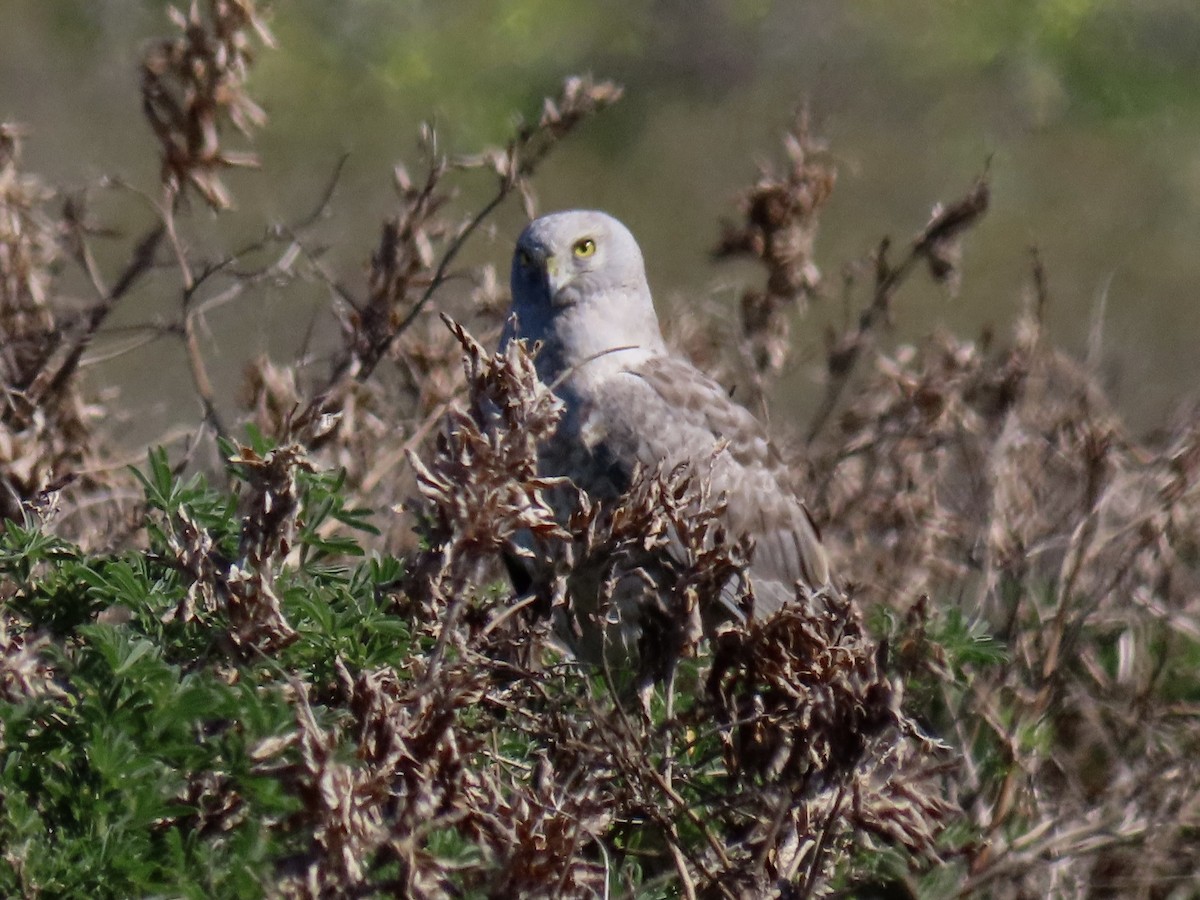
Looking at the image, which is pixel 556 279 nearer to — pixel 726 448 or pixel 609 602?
pixel 726 448

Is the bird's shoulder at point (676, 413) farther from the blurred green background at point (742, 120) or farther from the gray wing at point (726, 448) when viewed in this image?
the blurred green background at point (742, 120)

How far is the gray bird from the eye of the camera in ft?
16.0

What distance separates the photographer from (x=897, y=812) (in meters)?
2.85

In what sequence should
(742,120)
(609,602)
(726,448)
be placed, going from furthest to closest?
(742,120), (726,448), (609,602)

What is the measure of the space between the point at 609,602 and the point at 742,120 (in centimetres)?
911

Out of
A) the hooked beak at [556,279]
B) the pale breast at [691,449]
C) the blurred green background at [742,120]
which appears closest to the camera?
the pale breast at [691,449]

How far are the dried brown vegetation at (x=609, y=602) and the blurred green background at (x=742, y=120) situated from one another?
286cm

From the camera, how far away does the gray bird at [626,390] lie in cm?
487

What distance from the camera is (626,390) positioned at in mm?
5008

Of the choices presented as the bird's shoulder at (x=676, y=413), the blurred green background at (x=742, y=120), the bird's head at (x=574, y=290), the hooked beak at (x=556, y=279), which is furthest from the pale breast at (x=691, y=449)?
the blurred green background at (x=742, y=120)

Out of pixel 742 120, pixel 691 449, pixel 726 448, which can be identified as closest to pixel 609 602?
pixel 691 449

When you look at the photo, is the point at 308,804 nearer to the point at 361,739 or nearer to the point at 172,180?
the point at 361,739

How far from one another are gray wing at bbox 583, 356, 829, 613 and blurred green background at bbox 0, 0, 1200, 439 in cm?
326

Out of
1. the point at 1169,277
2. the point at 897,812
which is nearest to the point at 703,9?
the point at 1169,277
